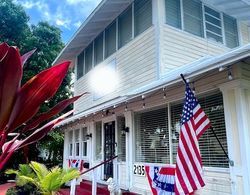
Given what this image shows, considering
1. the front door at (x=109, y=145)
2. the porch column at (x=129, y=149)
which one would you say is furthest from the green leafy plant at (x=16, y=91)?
the front door at (x=109, y=145)

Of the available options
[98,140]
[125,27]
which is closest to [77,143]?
[98,140]

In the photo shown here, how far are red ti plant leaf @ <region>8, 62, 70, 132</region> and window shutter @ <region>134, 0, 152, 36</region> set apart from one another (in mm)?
6490

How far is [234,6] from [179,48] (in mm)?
2669

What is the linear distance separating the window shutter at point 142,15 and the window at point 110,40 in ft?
4.69

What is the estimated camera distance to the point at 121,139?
827 centimetres

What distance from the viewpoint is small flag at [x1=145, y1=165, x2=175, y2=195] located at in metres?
5.04

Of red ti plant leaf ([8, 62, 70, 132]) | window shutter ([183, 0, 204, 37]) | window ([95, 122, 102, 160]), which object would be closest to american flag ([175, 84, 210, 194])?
red ti plant leaf ([8, 62, 70, 132])

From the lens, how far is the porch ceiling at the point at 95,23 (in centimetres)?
872

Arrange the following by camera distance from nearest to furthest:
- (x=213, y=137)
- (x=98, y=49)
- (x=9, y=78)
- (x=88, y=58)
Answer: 1. (x=9, y=78)
2. (x=213, y=137)
3. (x=98, y=49)
4. (x=88, y=58)

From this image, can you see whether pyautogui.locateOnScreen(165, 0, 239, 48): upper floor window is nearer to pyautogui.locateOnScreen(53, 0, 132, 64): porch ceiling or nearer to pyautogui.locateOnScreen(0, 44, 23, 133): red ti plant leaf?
pyautogui.locateOnScreen(53, 0, 132, 64): porch ceiling

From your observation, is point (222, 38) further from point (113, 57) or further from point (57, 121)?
point (57, 121)

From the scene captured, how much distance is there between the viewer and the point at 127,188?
7.14 meters

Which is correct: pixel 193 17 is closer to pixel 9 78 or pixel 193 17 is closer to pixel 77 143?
pixel 77 143

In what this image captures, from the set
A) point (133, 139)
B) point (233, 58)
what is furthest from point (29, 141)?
point (133, 139)
